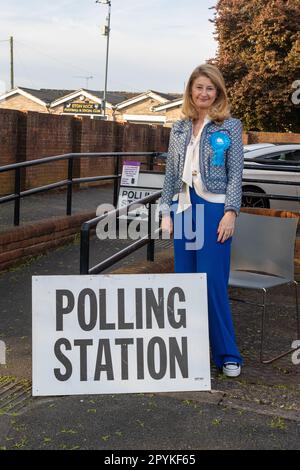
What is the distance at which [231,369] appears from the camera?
375 cm

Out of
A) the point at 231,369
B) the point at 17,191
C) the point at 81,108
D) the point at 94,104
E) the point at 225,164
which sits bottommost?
the point at 231,369

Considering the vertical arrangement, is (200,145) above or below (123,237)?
above

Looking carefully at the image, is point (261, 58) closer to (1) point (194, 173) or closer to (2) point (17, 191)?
(2) point (17, 191)

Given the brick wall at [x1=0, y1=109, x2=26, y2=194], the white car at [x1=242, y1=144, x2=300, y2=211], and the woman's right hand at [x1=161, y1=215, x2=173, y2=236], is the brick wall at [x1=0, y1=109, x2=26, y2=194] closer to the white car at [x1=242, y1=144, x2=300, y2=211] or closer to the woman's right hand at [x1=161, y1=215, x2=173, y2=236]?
the white car at [x1=242, y1=144, x2=300, y2=211]

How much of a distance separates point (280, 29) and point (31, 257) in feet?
85.9

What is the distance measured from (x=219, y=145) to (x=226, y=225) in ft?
1.53

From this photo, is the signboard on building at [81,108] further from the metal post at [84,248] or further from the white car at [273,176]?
the metal post at [84,248]

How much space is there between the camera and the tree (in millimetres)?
29312

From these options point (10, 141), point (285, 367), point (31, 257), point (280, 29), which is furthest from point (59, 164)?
point (280, 29)

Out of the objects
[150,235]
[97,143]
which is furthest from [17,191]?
[97,143]

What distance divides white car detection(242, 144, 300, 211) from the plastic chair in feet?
11.1

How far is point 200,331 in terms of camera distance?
355 centimetres

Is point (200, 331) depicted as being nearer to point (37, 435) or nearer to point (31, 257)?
point (37, 435)

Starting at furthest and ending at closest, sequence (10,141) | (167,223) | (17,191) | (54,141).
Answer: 1. (54,141)
2. (10,141)
3. (17,191)
4. (167,223)
